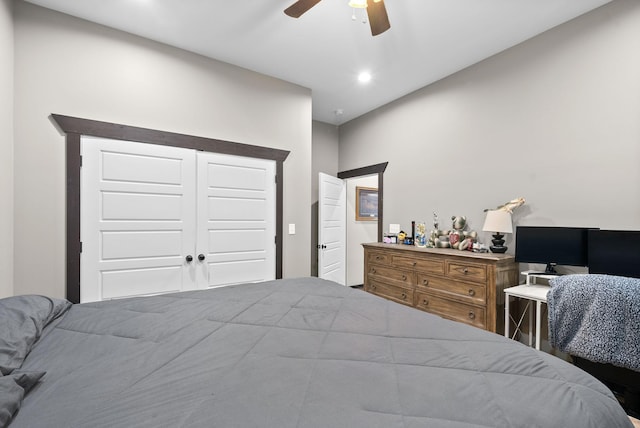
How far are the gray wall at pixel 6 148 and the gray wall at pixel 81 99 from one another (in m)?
0.05

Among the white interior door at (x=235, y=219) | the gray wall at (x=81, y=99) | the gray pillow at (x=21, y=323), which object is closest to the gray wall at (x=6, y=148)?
the gray wall at (x=81, y=99)

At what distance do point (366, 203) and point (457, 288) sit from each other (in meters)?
2.90

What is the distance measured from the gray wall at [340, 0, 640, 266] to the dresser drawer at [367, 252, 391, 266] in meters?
0.65

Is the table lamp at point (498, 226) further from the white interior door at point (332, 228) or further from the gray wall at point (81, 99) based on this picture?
the gray wall at point (81, 99)

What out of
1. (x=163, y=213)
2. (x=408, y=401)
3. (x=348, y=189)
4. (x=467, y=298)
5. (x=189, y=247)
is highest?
(x=348, y=189)

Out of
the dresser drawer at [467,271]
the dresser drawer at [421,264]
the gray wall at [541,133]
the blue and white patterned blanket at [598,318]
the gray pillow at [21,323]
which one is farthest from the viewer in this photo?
the dresser drawer at [421,264]

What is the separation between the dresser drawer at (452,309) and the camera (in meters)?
2.60

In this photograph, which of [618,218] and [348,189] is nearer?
[618,218]

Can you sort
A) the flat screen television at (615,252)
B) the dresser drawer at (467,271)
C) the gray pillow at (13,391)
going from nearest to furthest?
the gray pillow at (13,391), the flat screen television at (615,252), the dresser drawer at (467,271)

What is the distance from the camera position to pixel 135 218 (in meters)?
2.65

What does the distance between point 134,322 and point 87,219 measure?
169 cm

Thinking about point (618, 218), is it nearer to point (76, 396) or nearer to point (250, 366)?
point (250, 366)

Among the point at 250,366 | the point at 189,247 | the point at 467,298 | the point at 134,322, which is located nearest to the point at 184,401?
the point at 250,366

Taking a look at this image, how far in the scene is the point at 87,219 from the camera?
2461mm
